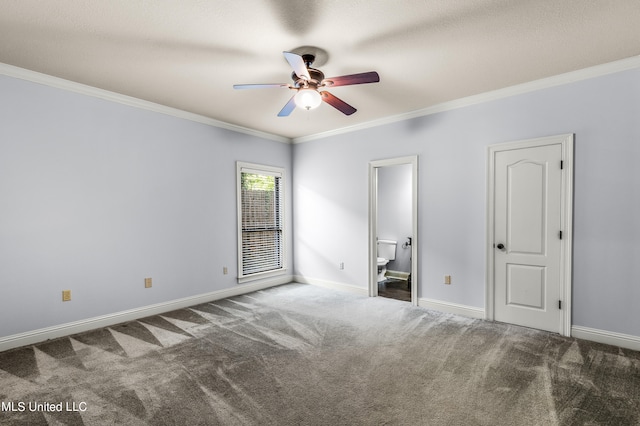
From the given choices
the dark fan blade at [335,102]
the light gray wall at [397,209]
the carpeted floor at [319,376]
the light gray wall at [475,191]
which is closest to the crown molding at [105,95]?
the light gray wall at [475,191]

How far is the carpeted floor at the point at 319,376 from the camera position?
82.4 inches

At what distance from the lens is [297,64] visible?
2.38m

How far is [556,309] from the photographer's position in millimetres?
3396

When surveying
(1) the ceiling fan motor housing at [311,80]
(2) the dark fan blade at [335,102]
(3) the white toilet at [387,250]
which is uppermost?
(1) the ceiling fan motor housing at [311,80]

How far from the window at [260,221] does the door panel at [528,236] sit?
11.6 feet

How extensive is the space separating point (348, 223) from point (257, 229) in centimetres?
158

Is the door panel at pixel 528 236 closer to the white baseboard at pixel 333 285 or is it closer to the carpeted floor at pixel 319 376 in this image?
the carpeted floor at pixel 319 376

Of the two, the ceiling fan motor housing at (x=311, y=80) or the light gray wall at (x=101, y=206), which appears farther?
the light gray wall at (x=101, y=206)

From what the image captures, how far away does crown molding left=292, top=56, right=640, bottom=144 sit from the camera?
9.96 ft

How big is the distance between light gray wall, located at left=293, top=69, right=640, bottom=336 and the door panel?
169mm

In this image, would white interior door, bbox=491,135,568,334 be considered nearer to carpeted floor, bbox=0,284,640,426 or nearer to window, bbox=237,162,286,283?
carpeted floor, bbox=0,284,640,426

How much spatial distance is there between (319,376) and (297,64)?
2.48 metres

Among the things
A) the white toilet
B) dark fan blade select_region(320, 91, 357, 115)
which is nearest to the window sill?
the white toilet

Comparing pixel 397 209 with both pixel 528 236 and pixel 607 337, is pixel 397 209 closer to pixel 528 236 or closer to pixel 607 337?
pixel 528 236
